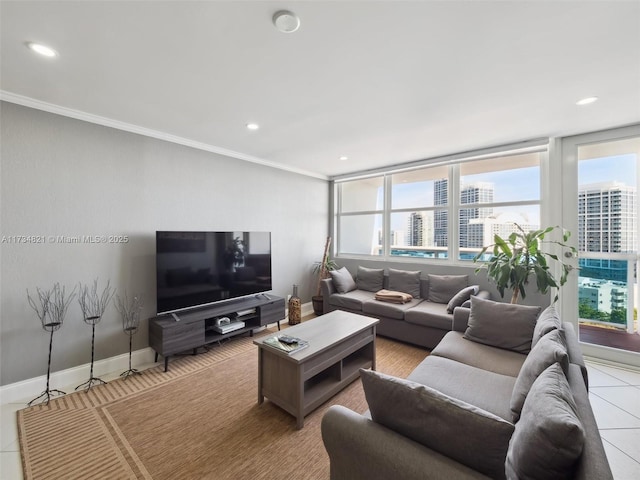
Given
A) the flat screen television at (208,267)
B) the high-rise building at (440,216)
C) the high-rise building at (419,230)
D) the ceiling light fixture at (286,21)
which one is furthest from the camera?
the high-rise building at (419,230)

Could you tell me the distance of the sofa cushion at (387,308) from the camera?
3.58 metres

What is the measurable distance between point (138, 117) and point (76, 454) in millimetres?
2840

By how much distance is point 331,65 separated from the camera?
6.31 ft

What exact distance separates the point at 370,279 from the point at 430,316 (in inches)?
55.8

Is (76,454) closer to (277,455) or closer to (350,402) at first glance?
(277,455)

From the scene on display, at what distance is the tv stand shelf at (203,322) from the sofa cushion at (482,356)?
7.35 ft

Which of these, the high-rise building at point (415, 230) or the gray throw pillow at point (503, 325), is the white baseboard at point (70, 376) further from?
the high-rise building at point (415, 230)

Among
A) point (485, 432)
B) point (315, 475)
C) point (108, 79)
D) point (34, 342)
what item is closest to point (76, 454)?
point (34, 342)

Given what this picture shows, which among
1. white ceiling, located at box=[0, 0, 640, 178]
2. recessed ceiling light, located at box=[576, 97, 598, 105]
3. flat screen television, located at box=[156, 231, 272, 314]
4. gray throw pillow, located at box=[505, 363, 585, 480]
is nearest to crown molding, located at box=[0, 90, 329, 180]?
white ceiling, located at box=[0, 0, 640, 178]

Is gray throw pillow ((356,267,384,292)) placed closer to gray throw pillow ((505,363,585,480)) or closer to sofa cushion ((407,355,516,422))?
sofa cushion ((407,355,516,422))

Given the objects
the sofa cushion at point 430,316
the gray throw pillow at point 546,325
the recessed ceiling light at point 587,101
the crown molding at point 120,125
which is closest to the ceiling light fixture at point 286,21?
the crown molding at point 120,125

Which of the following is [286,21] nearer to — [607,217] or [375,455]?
[375,455]

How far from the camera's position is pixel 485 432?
0.90 m

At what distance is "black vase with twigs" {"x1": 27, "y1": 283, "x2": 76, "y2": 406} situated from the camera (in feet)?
7.82
